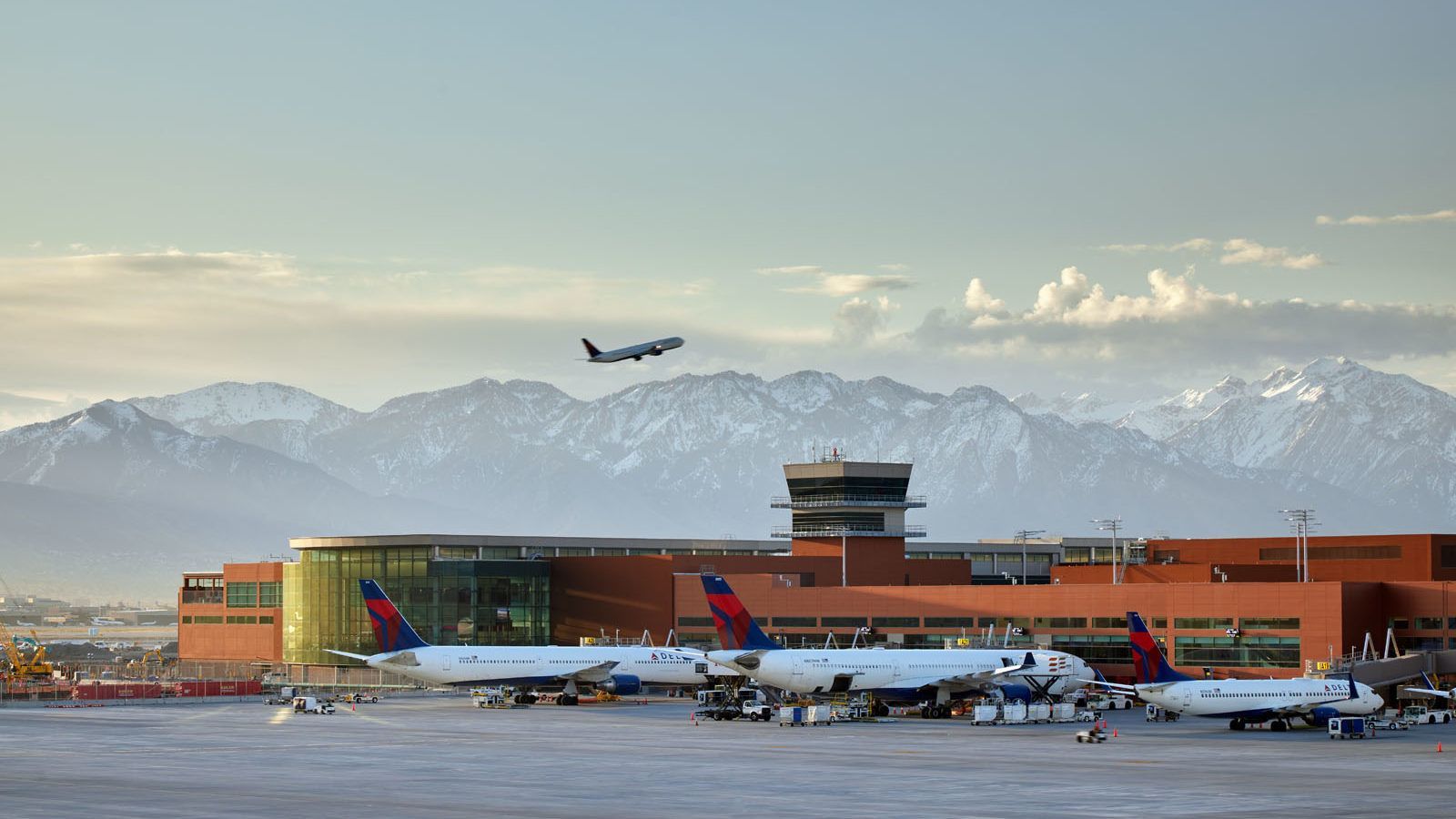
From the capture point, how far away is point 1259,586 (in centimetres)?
12225

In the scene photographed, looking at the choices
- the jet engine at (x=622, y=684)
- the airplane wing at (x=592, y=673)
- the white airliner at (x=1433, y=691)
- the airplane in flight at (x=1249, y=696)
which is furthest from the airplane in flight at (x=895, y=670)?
the white airliner at (x=1433, y=691)

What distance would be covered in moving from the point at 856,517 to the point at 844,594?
33770 millimetres

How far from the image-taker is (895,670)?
352ft

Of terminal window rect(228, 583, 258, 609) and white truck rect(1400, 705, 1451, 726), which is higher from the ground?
terminal window rect(228, 583, 258, 609)

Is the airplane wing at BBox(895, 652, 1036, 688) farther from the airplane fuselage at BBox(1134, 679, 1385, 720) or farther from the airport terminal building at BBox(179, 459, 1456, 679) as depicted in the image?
the airport terminal building at BBox(179, 459, 1456, 679)

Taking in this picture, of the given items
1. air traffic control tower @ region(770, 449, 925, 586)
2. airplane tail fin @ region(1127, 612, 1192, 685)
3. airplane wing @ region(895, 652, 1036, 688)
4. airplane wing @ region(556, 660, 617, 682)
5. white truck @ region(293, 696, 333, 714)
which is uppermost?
air traffic control tower @ region(770, 449, 925, 586)

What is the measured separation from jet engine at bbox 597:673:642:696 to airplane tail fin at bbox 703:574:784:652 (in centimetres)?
1599

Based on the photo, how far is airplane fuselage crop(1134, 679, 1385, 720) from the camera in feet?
313

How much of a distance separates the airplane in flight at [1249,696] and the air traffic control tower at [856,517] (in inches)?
3161

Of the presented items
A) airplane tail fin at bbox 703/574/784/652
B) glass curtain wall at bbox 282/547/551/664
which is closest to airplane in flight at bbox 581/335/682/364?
airplane tail fin at bbox 703/574/784/652

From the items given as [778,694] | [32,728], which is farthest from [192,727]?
[778,694]

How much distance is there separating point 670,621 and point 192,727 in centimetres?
6661

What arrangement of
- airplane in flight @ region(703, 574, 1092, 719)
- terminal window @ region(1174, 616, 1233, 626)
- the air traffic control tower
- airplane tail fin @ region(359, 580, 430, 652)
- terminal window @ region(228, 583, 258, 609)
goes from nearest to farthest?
airplane in flight @ region(703, 574, 1092, 719) → airplane tail fin @ region(359, 580, 430, 652) → terminal window @ region(1174, 616, 1233, 626) → the air traffic control tower → terminal window @ region(228, 583, 258, 609)

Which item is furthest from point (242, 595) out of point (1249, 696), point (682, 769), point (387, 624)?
point (682, 769)
